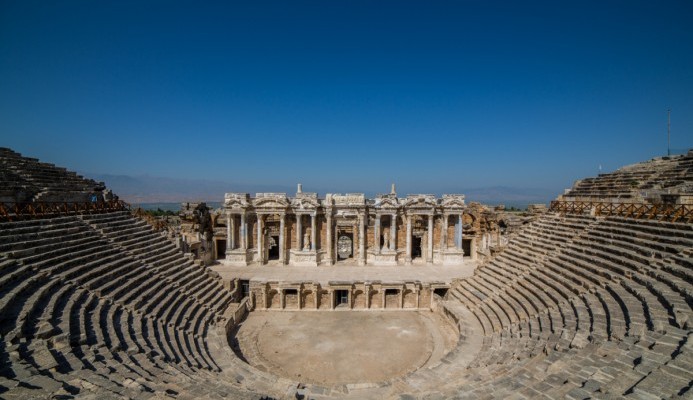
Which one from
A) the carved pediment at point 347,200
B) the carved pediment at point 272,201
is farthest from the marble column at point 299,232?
the carved pediment at point 347,200

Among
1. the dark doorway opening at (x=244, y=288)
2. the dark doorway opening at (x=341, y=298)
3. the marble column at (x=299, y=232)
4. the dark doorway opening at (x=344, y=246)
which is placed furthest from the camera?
the dark doorway opening at (x=344, y=246)

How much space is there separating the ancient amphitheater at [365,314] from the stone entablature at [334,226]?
6.22m

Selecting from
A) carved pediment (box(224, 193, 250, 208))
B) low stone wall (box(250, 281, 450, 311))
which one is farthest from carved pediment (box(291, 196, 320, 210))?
low stone wall (box(250, 281, 450, 311))

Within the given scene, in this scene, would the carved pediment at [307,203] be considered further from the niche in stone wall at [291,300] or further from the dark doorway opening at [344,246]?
the dark doorway opening at [344,246]

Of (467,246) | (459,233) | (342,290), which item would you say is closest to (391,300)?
(342,290)

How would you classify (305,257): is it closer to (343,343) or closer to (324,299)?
(324,299)

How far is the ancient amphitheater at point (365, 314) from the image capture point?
8.98 metres

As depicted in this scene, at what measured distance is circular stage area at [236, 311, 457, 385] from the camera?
53.1 ft

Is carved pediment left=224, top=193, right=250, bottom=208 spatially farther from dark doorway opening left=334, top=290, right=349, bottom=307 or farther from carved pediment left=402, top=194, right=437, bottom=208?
carved pediment left=402, top=194, right=437, bottom=208

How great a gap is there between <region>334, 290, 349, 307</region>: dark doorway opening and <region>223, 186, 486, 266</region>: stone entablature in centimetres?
550

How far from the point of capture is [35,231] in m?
16.3

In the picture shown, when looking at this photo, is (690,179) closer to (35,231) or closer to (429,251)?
(429,251)

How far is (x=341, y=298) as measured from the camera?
25031mm

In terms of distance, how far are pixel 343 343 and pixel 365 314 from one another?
185 inches
